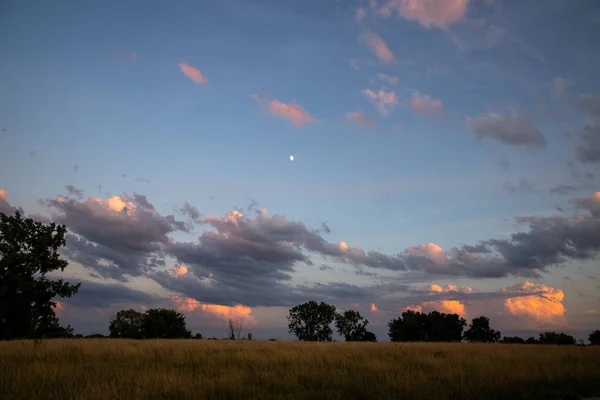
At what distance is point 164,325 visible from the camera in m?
65.0

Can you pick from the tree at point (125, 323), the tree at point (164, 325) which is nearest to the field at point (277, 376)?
the tree at point (164, 325)

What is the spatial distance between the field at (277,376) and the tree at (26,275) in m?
26.2

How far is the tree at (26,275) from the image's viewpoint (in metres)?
37.3

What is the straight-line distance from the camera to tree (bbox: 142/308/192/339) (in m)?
64.4

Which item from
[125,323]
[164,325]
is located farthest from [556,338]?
[125,323]

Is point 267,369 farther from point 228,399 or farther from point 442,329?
point 442,329

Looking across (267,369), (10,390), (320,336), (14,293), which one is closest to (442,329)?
(320,336)

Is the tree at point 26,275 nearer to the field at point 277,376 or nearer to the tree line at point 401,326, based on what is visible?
the field at point 277,376

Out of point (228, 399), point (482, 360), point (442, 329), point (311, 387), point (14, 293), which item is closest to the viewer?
point (228, 399)

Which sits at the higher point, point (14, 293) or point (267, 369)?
point (14, 293)

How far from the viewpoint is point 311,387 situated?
1052cm

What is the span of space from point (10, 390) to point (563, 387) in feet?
48.3

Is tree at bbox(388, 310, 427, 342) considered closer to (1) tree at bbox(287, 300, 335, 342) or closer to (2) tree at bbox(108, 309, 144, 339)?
(1) tree at bbox(287, 300, 335, 342)

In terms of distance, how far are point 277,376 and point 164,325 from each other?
2333 inches
